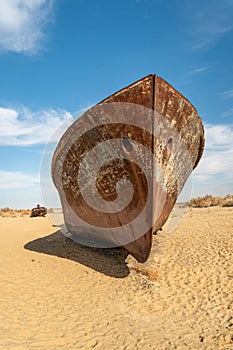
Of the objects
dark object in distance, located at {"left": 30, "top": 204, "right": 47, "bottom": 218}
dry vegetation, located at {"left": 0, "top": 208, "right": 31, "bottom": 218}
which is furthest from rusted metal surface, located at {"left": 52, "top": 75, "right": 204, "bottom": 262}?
dry vegetation, located at {"left": 0, "top": 208, "right": 31, "bottom": 218}

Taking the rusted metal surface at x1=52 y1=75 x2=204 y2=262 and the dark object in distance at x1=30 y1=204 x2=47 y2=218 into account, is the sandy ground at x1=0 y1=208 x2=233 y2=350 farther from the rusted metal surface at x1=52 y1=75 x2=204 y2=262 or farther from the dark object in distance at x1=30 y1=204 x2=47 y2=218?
the dark object in distance at x1=30 y1=204 x2=47 y2=218

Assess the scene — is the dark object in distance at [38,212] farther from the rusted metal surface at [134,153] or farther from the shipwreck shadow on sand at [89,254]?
the rusted metal surface at [134,153]

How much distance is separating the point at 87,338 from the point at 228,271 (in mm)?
3200

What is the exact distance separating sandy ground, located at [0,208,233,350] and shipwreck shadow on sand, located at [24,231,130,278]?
0.8 inches

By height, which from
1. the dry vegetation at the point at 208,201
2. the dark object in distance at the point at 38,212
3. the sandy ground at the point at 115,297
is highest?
the dark object in distance at the point at 38,212

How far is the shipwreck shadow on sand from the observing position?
17.9ft

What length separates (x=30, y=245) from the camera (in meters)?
7.08

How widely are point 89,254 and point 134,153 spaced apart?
2.95m

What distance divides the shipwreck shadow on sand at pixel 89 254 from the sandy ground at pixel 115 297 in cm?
2

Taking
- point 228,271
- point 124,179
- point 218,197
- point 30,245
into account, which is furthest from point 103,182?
point 218,197

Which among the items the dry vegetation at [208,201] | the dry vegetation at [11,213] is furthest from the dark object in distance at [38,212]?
the dry vegetation at [208,201]

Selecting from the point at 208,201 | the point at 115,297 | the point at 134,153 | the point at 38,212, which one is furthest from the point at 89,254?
the point at 208,201

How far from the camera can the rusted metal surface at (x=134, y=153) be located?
4293 mm

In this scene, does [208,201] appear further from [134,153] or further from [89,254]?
[134,153]
